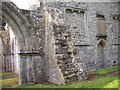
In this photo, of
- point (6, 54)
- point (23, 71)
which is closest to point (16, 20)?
point (23, 71)

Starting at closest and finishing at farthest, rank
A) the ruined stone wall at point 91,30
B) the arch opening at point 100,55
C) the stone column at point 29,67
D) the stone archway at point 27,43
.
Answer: the stone archway at point 27,43
the stone column at point 29,67
the ruined stone wall at point 91,30
the arch opening at point 100,55

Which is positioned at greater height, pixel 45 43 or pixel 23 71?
pixel 45 43

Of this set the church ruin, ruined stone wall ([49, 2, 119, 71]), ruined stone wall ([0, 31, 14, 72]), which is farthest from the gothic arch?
ruined stone wall ([0, 31, 14, 72])

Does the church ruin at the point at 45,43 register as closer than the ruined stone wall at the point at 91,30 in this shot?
Yes

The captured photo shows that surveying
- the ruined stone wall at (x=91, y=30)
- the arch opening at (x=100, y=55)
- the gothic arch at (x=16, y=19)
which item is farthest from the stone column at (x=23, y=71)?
the arch opening at (x=100, y=55)

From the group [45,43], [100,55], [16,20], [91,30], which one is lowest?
[100,55]

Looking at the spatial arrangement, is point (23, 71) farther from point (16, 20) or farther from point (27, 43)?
point (16, 20)

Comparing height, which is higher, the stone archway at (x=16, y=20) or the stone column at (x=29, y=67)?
the stone archway at (x=16, y=20)

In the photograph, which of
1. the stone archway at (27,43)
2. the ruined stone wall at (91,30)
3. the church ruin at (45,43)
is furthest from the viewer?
the ruined stone wall at (91,30)

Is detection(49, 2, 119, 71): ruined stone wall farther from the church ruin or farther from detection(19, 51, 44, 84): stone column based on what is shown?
detection(19, 51, 44, 84): stone column

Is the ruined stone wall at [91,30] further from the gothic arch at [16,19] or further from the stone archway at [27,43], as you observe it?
the gothic arch at [16,19]

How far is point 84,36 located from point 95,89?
20.4 ft

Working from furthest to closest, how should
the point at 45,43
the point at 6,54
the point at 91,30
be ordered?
the point at 6,54 → the point at 91,30 → the point at 45,43

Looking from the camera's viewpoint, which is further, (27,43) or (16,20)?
(27,43)
